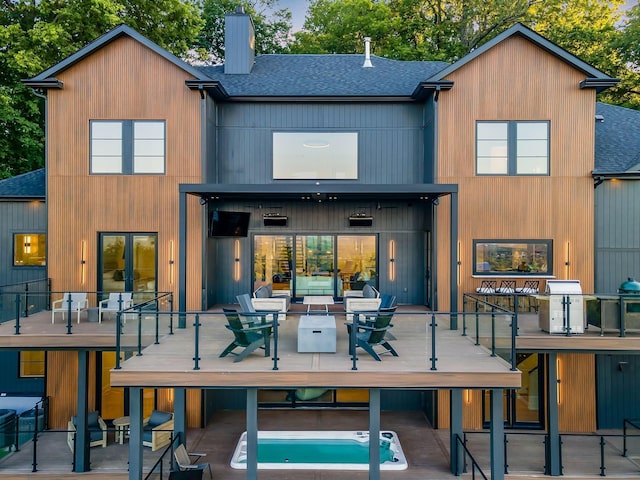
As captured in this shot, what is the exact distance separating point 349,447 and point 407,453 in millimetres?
1297

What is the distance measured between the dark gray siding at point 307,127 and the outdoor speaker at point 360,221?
3.34 ft

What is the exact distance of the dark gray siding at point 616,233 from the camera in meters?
11.7

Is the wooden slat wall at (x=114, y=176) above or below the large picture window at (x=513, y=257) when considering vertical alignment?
above

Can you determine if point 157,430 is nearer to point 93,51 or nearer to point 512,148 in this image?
point 93,51

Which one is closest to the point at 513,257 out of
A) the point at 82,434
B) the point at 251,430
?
the point at 251,430

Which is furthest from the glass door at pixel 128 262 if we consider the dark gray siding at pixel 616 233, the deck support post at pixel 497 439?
the dark gray siding at pixel 616 233

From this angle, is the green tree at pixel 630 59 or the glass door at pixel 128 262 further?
the green tree at pixel 630 59

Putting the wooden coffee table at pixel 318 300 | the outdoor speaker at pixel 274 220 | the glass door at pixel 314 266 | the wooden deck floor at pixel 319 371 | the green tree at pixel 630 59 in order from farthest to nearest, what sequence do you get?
the green tree at pixel 630 59 < the glass door at pixel 314 266 < the outdoor speaker at pixel 274 220 < the wooden coffee table at pixel 318 300 < the wooden deck floor at pixel 319 371

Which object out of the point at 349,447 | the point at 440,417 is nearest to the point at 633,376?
the point at 440,417

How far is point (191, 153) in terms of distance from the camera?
11.7 m

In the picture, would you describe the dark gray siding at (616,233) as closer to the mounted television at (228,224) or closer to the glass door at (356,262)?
the glass door at (356,262)

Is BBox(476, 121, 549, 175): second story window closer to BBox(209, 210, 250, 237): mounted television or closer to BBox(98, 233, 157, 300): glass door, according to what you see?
BBox(209, 210, 250, 237): mounted television

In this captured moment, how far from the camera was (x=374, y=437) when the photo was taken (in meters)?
7.17

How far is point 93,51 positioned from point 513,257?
1224 centimetres
